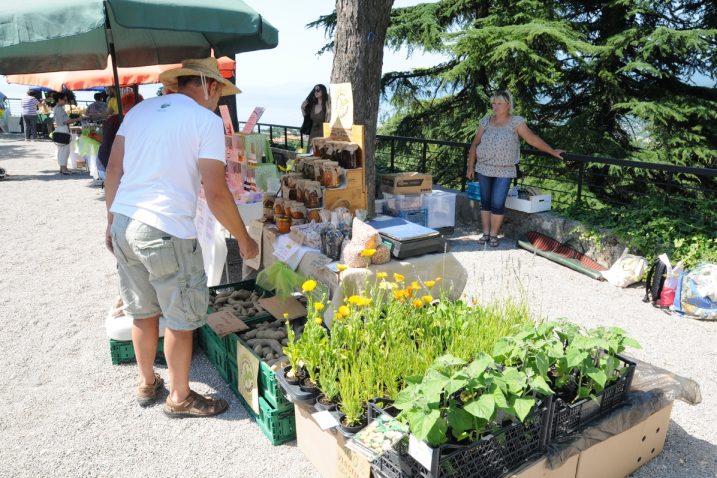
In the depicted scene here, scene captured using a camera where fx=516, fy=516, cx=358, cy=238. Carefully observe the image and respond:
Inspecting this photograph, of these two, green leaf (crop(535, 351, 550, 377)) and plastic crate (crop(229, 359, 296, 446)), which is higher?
green leaf (crop(535, 351, 550, 377))

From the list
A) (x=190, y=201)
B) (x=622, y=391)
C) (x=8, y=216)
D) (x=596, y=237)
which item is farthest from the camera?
(x=8, y=216)


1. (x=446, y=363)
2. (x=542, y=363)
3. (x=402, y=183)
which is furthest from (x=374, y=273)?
(x=402, y=183)

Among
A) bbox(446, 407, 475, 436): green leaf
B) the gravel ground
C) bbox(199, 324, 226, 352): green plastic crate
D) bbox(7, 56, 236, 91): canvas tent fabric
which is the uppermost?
bbox(7, 56, 236, 91): canvas tent fabric

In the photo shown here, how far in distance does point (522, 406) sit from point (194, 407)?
1865 mm

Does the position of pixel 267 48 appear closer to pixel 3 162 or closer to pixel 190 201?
pixel 190 201

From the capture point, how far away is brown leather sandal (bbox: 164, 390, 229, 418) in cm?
288

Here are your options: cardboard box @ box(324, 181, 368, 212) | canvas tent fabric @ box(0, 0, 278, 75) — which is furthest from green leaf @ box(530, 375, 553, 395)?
canvas tent fabric @ box(0, 0, 278, 75)

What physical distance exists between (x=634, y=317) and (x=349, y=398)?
309cm

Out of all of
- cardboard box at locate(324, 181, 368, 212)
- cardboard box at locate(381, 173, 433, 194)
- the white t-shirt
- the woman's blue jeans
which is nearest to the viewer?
the white t-shirt

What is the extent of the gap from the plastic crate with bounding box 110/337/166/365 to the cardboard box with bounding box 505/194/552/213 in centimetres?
437

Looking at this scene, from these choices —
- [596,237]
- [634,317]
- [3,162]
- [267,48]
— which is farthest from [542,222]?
[3,162]

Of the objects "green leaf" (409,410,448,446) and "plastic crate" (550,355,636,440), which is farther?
"plastic crate" (550,355,636,440)

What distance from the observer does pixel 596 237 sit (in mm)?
5379

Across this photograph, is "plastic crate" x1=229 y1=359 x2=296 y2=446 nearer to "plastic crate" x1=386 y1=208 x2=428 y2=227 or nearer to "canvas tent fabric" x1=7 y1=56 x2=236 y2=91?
"plastic crate" x1=386 y1=208 x2=428 y2=227
